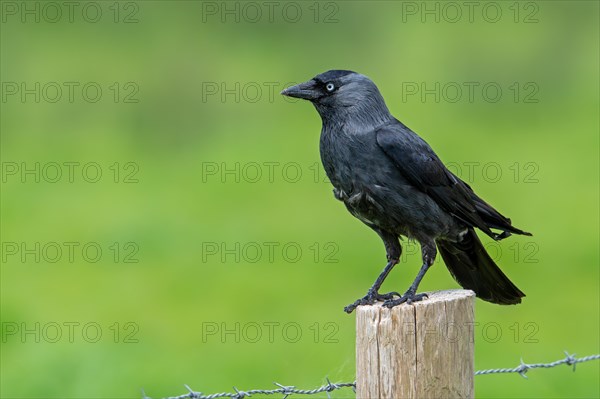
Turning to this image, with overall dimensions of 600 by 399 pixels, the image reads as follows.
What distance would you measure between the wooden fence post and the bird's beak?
1.96 metres

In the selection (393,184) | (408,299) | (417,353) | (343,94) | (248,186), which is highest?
(343,94)

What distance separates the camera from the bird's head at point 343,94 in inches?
224

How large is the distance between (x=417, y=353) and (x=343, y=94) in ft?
6.96

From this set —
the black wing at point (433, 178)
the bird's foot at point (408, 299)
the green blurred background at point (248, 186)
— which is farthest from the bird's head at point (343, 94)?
the green blurred background at point (248, 186)

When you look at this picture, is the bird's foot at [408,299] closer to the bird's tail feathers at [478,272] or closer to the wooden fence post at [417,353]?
the wooden fence post at [417,353]

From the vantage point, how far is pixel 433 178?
5.63 metres

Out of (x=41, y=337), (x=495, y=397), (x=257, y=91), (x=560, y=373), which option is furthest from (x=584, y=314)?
(x=257, y=91)

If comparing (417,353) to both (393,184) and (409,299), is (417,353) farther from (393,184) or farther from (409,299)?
(393,184)

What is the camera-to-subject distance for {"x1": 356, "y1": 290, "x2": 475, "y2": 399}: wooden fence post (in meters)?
3.94

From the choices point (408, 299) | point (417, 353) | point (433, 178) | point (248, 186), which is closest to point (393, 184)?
point (433, 178)

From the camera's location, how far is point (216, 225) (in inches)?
571

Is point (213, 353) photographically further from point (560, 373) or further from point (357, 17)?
point (357, 17)

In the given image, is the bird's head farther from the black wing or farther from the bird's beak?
the black wing

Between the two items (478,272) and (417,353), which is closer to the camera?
(417,353)
